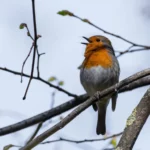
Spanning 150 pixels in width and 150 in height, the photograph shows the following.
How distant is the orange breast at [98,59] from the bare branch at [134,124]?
2.90 m

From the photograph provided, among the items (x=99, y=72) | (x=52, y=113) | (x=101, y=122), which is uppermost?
(x=99, y=72)

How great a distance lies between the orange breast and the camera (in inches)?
220

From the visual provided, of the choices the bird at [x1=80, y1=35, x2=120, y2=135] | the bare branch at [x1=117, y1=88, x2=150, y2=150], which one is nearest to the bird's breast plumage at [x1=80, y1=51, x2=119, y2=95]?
the bird at [x1=80, y1=35, x2=120, y2=135]

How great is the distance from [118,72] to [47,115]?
4.71 ft

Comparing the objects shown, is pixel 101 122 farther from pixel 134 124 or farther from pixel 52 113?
pixel 134 124

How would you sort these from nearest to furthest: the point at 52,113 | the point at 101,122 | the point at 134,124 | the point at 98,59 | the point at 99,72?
the point at 134,124 < the point at 52,113 < the point at 99,72 < the point at 98,59 < the point at 101,122

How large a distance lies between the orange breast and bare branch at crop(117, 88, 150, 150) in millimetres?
2899

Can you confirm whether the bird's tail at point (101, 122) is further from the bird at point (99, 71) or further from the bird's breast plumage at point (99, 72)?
the bird's breast plumage at point (99, 72)

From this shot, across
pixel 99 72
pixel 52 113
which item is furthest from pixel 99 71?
pixel 52 113

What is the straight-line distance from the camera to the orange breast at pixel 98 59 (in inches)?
220

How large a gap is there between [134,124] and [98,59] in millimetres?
3326

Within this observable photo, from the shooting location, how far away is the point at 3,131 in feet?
13.6

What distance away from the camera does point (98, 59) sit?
18.6 ft

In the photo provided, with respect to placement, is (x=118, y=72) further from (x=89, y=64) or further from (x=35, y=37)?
(x=35, y=37)
